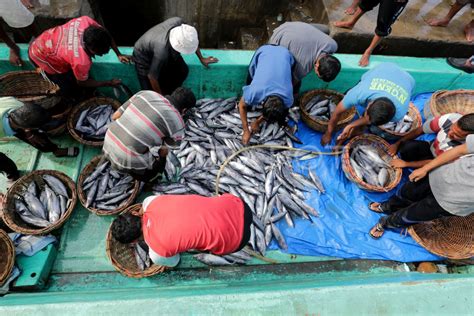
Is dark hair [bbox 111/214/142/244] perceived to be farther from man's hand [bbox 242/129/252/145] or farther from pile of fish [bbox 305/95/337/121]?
pile of fish [bbox 305/95/337/121]

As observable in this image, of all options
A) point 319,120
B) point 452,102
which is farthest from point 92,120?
point 452,102

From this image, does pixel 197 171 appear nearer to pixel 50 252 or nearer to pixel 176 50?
pixel 176 50

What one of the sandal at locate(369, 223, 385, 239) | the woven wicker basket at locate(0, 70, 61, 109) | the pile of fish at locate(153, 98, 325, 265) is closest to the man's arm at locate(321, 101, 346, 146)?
the pile of fish at locate(153, 98, 325, 265)

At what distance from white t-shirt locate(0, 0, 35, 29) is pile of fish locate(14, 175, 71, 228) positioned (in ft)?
8.10

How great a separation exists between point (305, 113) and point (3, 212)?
181 inches

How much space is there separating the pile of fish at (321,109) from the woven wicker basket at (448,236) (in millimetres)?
2246

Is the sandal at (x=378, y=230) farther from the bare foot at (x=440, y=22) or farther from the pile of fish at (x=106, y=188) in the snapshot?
the bare foot at (x=440, y=22)

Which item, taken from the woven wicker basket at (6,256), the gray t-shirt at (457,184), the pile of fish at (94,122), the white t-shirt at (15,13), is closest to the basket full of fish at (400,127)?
the gray t-shirt at (457,184)

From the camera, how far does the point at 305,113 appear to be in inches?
195

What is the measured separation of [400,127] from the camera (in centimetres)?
502

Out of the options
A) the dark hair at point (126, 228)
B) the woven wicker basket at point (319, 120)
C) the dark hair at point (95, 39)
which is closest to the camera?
the dark hair at point (126, 228)

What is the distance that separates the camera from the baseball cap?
3.73 meters

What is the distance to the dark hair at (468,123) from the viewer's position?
319cm

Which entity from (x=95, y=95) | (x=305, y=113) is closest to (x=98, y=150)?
(x=95, y=95)
